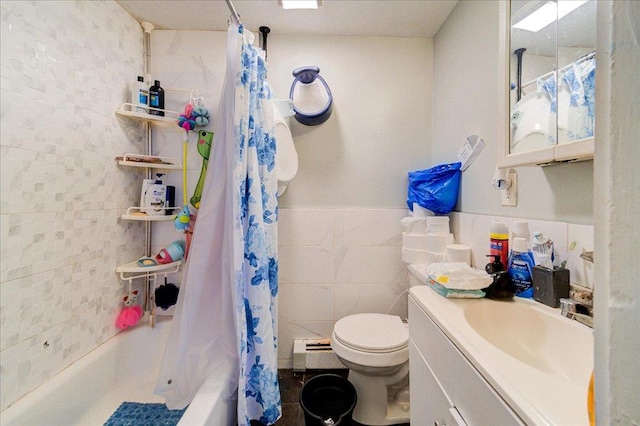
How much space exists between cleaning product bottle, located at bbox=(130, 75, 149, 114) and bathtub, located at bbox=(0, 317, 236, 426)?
1.29 meters

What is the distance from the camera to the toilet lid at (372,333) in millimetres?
1207

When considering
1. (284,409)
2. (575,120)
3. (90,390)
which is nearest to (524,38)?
(575,120)

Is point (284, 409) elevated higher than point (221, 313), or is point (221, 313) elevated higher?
point (221, 313)

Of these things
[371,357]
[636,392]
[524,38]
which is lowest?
[371,357]

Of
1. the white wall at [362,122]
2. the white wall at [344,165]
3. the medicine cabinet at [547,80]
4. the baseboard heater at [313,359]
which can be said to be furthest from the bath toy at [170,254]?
the medicine cabinet at [547,80]

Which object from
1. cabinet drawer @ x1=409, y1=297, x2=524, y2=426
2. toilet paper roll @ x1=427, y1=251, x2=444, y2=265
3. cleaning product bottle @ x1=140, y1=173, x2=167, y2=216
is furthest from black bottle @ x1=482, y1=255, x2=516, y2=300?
cleaning product bottle @ x1=140, y1=173, x2=167, y2=216

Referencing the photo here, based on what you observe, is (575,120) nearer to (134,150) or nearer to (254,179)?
(254,179)

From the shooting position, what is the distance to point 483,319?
762 mm

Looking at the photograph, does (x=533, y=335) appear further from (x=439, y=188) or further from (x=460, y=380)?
(x=439, y=188)

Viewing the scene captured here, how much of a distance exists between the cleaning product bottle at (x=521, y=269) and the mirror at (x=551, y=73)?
0.30m

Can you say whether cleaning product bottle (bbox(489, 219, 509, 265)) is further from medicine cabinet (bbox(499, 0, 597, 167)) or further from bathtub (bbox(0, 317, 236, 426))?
bathtub (bbox(0, 317, 236, 426))

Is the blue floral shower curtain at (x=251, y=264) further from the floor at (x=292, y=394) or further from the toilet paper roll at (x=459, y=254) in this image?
the toilet paper roll at (x=459, y=254)

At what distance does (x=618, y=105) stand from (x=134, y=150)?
1.98 meters

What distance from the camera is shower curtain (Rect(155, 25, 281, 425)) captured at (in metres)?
1.02
